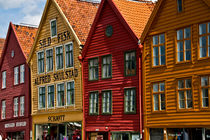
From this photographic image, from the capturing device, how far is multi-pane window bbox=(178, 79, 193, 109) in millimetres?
29453

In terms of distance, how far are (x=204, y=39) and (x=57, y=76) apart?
18.2 m

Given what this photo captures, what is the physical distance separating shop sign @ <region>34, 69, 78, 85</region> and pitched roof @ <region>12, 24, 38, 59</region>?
4827mm

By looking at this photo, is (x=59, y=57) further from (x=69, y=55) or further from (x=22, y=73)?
(x=22, y=73)

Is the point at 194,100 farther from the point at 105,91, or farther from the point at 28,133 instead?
the point at 28,133

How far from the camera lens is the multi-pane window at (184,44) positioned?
29.9 meters

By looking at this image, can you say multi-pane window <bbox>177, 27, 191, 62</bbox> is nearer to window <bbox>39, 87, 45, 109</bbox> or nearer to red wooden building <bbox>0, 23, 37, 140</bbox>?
window <bbox>39, 87, 45, 109</bbox>

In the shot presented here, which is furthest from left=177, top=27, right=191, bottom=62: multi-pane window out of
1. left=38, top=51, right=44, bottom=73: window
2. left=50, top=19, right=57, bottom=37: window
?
left=38, top=51, right=44, bottom=73: window

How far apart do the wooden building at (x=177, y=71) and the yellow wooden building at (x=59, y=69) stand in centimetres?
906

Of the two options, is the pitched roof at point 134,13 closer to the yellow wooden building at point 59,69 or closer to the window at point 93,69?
the window at point 93,69

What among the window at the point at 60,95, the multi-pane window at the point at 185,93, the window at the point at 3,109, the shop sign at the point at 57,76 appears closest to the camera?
the multi-pane window at the point at 185,93

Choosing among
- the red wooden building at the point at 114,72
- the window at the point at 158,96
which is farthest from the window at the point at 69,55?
the window at the point at 158,96

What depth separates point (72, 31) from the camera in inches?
1615

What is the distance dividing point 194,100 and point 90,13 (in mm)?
18584

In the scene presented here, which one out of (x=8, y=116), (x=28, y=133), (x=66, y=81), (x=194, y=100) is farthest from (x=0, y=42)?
(x=194, y=100)
